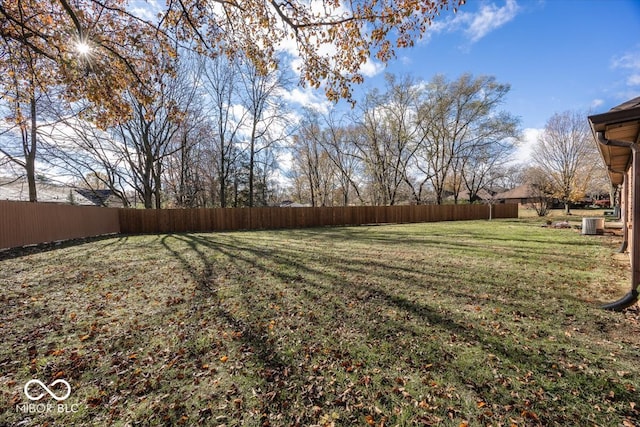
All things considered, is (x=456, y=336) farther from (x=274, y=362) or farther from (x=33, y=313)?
(x=33, y=313)

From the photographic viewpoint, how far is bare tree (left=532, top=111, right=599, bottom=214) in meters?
24.1

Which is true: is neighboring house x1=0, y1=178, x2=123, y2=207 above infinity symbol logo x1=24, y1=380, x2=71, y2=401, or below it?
above

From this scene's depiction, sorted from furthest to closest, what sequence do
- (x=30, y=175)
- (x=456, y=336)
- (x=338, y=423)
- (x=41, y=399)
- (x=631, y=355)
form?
1. (x=30, y=175)
2. (x=456, y=336)
3. (x=631, y=355)
4. (x=41, y=399)
5. (x=338, y=423)

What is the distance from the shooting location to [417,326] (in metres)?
3.14

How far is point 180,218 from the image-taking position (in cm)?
1539

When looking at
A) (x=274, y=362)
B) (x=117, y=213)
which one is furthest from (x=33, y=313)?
(x=117, y=213)

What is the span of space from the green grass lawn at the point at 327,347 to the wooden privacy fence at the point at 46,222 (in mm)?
4603

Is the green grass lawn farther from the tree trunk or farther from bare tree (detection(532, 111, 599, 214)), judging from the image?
bare tree (detection(532, 111, 599, 214))

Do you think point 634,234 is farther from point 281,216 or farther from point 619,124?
point 281,216

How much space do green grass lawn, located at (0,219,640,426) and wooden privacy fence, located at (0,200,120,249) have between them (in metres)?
4.60

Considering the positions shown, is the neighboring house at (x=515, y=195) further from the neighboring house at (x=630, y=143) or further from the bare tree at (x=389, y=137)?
the neighboring house at (x=630, y=143)

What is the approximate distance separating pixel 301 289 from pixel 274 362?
2021 millimetres

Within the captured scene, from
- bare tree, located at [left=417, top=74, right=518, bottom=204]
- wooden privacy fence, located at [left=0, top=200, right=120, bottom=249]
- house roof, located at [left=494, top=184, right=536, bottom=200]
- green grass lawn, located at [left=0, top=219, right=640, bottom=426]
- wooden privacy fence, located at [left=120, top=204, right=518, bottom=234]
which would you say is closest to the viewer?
green grass lawn, located at [left=0, top=219, right=640, bottom=426]

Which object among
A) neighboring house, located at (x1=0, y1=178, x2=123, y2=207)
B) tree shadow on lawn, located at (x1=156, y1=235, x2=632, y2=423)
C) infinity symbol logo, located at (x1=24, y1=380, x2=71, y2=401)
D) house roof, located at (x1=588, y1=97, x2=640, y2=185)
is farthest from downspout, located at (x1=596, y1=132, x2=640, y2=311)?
neighboring house, located at (x1=0, y1=178, x2=123, y2=207)
